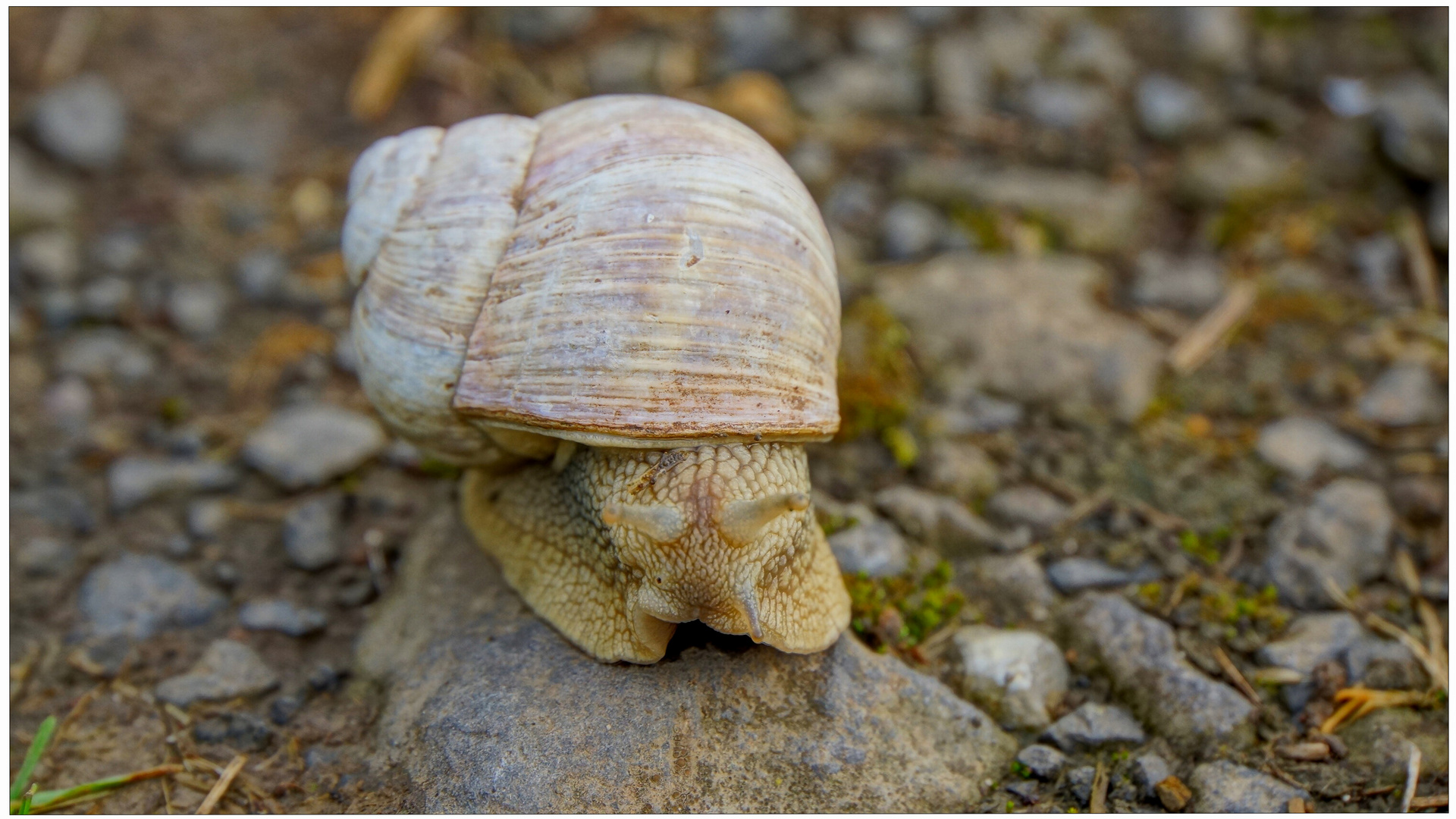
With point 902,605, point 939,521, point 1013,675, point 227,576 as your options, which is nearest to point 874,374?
point 939,521

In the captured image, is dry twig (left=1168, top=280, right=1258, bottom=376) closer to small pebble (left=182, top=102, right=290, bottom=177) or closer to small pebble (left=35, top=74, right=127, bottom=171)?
small pebble (left=182, top=102, right=290, bottom=177)

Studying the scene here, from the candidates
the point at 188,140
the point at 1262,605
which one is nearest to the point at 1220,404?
the point at 1262,605

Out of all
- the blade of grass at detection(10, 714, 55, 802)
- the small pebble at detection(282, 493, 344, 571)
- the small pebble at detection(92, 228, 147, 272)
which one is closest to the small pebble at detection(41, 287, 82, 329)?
the small pebble at detection(92, 228, 147, 272)

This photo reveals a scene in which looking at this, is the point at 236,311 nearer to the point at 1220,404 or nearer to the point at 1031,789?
the point at 1031,789

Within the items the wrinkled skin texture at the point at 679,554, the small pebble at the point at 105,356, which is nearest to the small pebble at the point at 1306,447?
the wrinkled skin texture at the point at 679,554

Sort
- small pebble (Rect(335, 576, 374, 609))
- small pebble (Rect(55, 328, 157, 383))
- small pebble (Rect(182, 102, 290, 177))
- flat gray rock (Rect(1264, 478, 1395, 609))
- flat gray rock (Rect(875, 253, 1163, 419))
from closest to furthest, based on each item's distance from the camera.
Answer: flat gray rock (Rect(1264, 478, 1395, 609)) < small pebble (Rect(335, 576, 374, 609)) < flat gray rock (Rect(875, 253, 1163, 419)) < small pebble (Rect(55, 328, 157, 383)) < small pebble (Rect(182, 102, 290, 177))

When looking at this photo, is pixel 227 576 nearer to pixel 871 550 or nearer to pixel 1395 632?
pixel 871 550
